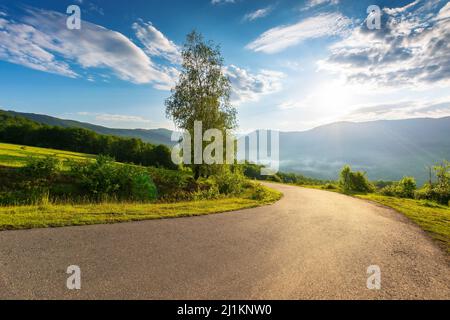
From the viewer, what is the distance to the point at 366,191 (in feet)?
125

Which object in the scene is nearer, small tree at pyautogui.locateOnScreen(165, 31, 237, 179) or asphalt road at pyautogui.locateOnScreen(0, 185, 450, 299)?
asphalt road at pyautogui.locateOnScreen(0, 185, 450, 299)

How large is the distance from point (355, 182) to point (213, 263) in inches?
1569

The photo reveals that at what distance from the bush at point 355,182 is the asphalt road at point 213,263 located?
3330 cm

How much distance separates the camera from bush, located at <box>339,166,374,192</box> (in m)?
38.5

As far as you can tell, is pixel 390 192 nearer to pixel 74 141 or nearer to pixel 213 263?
pixel 213 263

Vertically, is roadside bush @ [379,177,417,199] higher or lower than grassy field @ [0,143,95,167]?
lower

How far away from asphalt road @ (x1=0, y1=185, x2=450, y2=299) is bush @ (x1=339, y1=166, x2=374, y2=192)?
1311 inches

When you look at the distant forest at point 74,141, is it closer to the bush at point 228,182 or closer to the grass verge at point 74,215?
the bush at point 228,182

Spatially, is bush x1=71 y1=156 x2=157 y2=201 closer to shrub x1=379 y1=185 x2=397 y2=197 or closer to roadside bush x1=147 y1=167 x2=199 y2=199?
roadside bush x1=147 y1=167 x2=199 y2=199

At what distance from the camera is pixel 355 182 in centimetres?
3888

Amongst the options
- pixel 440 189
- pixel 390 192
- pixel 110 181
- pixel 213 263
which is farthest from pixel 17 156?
pixel 440 189

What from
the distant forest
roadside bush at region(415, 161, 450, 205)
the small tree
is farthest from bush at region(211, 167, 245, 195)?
the distant forest
